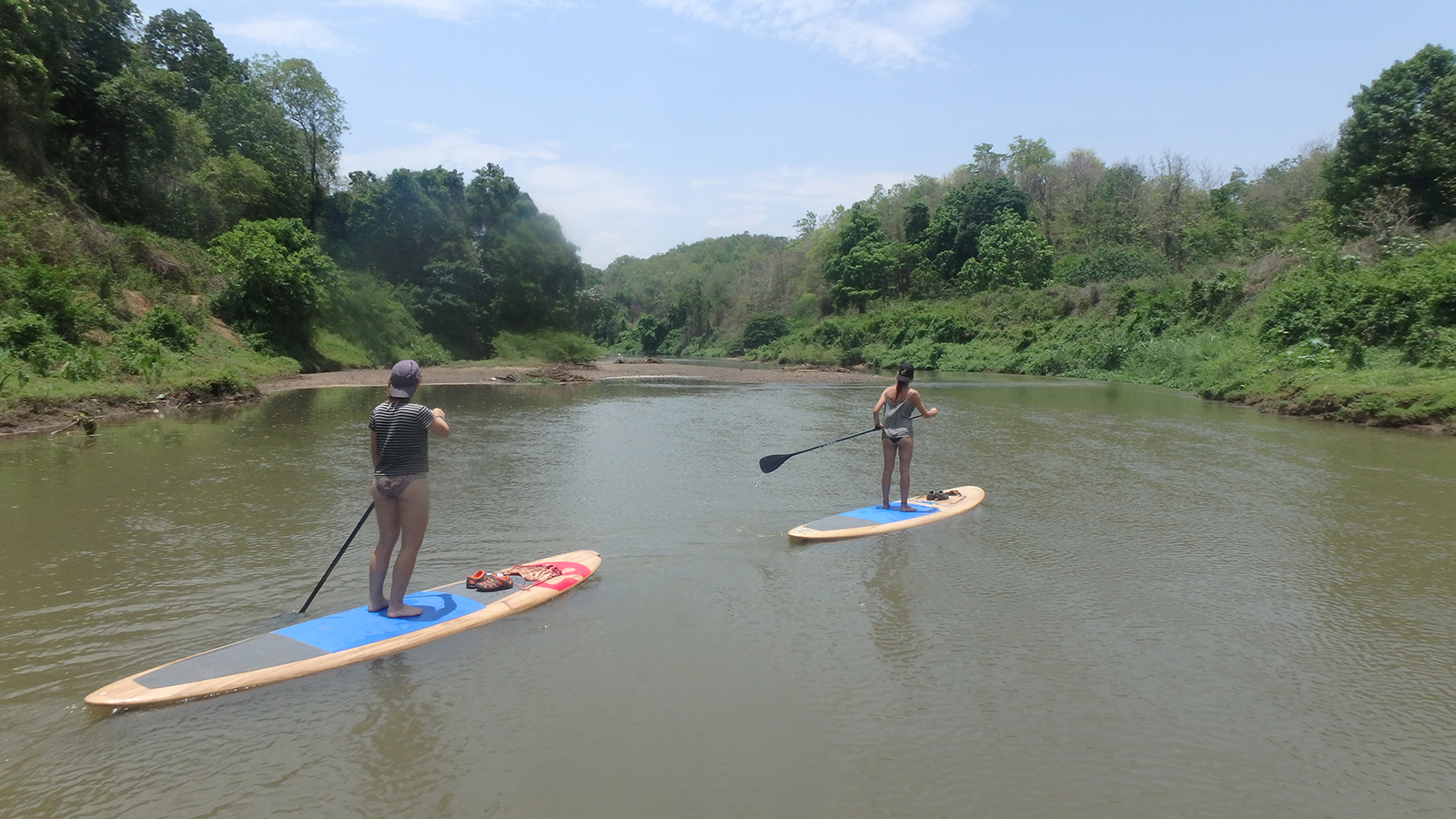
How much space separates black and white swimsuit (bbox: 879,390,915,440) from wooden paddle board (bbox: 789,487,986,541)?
81cm

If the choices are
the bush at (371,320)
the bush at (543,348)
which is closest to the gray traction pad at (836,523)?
the bush at (371,320)

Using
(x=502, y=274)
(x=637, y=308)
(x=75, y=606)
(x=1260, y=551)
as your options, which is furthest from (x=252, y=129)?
(x=637, y=308)

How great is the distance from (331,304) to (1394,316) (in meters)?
34.1

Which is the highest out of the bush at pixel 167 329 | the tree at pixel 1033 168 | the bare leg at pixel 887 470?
the tree at pixel 1033 168

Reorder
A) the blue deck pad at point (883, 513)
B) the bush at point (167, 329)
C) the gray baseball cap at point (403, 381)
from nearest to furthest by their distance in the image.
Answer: the gray baseball cap at point (403, 381) → the blue deck pad at point (883, 513) → the bush at point (167, 329)

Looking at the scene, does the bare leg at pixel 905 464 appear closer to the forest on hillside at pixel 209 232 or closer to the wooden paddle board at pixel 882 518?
the wooden paddle board at pixel 882 518

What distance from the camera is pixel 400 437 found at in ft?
17.9

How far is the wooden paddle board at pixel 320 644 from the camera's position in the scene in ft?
15.0

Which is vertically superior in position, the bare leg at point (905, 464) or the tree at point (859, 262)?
the tree at point (859, 262)

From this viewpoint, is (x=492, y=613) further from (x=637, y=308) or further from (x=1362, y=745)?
(x=637, y=308)

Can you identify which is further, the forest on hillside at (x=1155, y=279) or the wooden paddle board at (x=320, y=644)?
the forest on hillside at (x=1155, y=279)

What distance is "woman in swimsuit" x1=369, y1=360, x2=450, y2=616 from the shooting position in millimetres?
5465

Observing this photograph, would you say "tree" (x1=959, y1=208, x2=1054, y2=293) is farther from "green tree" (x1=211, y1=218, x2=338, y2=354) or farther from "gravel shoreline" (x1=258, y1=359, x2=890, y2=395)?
"green tree" (x1=211, y1=218, x2=338, y2=354)

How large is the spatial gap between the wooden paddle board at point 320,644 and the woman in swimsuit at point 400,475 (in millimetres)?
205
